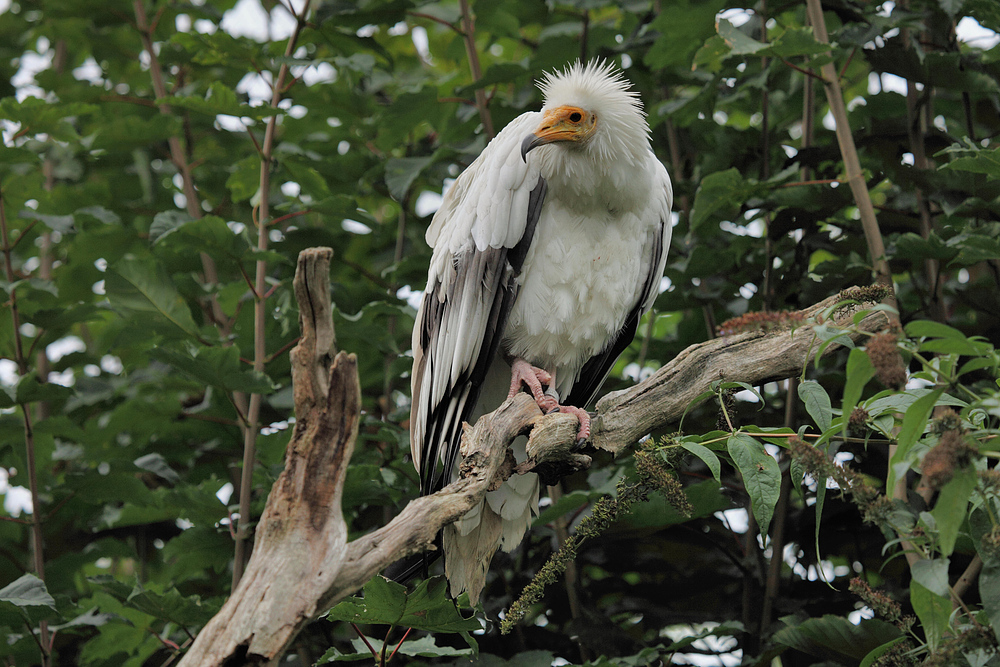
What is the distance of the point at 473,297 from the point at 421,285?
1.14 metres

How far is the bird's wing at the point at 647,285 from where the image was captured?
386cm

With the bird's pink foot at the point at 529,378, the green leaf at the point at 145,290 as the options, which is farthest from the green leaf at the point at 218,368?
the bird's pink foot at the point at 529,378

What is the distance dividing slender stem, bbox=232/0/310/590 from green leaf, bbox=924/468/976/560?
9.12 ft

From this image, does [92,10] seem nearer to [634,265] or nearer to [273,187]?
[273,187]

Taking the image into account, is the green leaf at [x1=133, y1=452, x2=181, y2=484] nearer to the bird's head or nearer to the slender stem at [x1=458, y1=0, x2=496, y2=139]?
the bird's head

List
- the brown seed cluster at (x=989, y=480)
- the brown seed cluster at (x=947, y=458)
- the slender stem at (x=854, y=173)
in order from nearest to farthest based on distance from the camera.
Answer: the brown seed cluster at (x=947, y=458) → the brown seed cluster at (x=989, y=480) → the slender stem at (x=854, y=173)

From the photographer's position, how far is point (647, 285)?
399 centimetres

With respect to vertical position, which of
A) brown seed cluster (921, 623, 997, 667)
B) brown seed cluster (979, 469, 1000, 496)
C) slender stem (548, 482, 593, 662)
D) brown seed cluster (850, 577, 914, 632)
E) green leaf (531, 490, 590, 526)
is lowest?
slender stem (548, 482, 593, 662)

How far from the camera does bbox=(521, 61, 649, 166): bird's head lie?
11.4 feet

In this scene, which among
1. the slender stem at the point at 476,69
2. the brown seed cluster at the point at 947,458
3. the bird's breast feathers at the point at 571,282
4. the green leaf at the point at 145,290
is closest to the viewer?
the brown seed cluster at the point at 947,458

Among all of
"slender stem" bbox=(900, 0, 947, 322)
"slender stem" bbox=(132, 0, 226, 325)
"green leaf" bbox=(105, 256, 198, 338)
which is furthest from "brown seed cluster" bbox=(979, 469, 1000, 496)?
"slender stem" bbox=(132, 0, 226, 325)

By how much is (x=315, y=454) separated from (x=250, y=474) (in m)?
1.95

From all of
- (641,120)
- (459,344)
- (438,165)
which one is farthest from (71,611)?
(641,120)

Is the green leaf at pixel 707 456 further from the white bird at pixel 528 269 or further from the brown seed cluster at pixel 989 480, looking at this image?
the white bird at pixel 528 269
